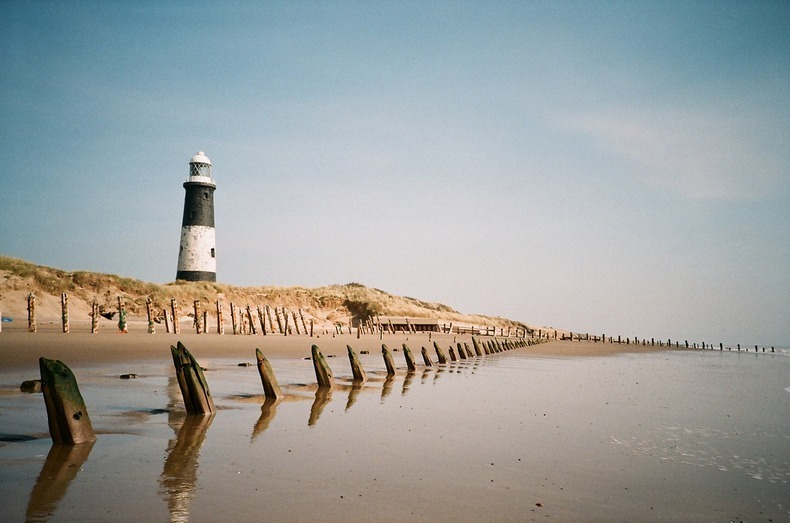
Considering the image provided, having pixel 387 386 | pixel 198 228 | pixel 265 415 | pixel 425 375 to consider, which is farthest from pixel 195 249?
pixel 265 415

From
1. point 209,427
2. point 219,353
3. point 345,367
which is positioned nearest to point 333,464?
point 209,427

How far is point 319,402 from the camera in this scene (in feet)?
35.1

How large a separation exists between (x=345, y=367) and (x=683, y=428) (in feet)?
37.5

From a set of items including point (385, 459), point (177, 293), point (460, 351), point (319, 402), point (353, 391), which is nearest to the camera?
point (385, 459)

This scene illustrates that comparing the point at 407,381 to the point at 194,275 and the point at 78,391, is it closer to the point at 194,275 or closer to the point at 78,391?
the point at 78,391

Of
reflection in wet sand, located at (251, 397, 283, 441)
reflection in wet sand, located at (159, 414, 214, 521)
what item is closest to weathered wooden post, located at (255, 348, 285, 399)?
reflection in wet sand, located at (251, 397, 283, 441)

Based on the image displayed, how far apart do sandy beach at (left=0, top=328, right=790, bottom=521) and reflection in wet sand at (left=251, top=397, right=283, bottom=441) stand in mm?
51

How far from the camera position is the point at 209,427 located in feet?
25.1

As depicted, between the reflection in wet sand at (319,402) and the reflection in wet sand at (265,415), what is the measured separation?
0.62m

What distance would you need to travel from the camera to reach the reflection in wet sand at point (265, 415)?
763 centimetres

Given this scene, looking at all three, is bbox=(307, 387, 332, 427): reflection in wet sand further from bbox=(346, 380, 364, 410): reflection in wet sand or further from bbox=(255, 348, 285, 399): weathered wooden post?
bbox=(255, 348, 285, 399): weathered wooden post

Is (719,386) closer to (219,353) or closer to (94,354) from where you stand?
(219,353)

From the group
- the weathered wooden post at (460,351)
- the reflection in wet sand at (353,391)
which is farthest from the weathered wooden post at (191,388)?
the weathered wooden post at (460,351)

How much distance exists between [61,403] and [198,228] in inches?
2189
